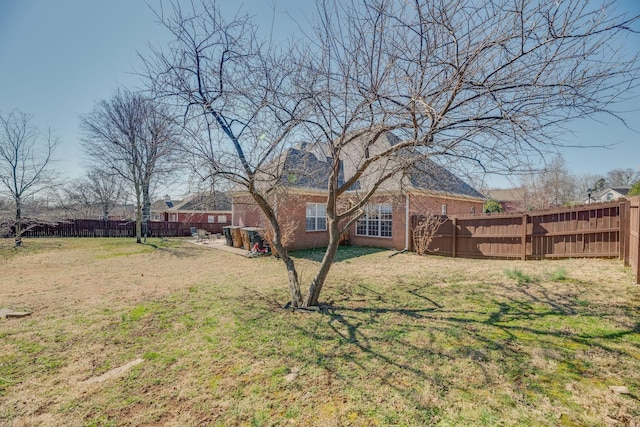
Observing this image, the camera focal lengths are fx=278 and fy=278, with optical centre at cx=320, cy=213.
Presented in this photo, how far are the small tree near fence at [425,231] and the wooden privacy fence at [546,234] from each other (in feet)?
0.89

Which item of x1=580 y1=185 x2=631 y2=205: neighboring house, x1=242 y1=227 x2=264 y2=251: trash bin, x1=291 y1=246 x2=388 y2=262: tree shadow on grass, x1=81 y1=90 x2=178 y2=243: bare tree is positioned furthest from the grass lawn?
x1=580 y1=185 x2=631 y2=205: neighboring house

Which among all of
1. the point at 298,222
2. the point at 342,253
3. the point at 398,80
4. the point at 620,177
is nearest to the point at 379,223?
the point at 342,253

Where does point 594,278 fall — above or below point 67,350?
above

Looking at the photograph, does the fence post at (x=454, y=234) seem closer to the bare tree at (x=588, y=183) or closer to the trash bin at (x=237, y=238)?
the trash bin at (x=237, y=238)

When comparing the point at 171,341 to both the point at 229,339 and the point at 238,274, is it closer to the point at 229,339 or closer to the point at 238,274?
the point at 229,339

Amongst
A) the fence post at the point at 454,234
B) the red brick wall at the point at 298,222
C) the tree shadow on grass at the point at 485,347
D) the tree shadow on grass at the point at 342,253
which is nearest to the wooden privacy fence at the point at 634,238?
the tree shadow on grass at the point at 485,347

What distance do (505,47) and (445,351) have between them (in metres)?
3.49

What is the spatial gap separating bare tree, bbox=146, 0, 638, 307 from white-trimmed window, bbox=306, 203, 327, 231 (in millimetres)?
7524

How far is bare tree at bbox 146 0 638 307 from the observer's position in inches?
116

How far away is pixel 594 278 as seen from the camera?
557 cm

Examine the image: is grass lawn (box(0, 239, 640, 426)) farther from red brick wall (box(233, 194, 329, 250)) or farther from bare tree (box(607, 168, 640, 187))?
bare tree (box(607, 168, 640, 187))

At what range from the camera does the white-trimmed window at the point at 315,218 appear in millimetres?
12859

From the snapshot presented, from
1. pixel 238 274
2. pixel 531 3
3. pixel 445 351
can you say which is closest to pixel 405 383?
pixel 445 351

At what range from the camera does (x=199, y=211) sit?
45.1 feet
